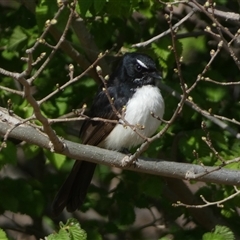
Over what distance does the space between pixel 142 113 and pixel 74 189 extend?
2.57 ft

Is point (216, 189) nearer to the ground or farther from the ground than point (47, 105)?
nearer to the ground

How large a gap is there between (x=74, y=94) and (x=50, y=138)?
1.74m

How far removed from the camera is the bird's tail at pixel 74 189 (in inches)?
200

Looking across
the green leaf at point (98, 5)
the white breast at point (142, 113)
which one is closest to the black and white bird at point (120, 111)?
the white breast at point (142, 113)

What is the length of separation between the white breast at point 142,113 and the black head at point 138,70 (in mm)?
75

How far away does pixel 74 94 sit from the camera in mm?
5348

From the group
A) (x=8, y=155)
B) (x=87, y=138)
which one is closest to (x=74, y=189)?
Result: (x=87, y=138)

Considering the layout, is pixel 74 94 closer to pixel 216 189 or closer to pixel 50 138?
pixel 216 189

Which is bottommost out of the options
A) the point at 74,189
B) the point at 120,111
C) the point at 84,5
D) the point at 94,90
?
the point at 74,189

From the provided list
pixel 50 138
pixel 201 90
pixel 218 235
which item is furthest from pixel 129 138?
pixel 50 138

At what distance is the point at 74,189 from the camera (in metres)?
5.16

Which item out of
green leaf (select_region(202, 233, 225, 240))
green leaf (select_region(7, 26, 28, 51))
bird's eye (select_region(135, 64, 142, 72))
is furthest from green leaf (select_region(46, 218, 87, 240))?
green leaf (select_region(7, 26, 28, 51))

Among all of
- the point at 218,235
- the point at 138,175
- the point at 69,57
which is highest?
the point at 69,57

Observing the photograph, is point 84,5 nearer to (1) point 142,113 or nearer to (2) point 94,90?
(1) point 142,113
